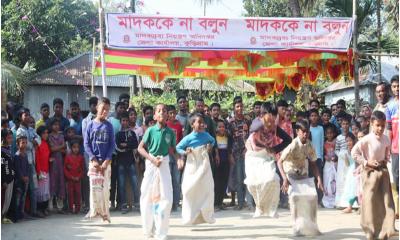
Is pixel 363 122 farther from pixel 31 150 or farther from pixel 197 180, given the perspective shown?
pixel 31 150

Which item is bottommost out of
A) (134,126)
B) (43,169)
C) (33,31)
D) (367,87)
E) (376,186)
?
(376,186)

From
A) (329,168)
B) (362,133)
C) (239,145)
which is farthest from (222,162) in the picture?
(362,133)

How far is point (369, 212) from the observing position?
6035mm

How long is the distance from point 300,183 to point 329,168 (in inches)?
122

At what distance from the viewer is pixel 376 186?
6.06 metres

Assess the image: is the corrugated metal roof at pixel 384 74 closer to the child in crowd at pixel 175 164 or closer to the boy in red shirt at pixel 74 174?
the child in crowd at pixel 175 164

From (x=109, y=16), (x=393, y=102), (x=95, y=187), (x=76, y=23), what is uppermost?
(x=76, y=23)

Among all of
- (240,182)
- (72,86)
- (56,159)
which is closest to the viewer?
(56,159)

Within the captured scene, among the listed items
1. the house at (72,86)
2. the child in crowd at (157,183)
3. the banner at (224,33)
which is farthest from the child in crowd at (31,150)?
the house at (72,86)

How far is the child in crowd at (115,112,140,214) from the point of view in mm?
8930

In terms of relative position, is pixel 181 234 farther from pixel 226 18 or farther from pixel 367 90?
pixel 367 90

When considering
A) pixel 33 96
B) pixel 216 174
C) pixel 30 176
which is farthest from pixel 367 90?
pixel 30 176

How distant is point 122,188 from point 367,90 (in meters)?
22.8

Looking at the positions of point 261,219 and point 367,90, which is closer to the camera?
point 261,219
